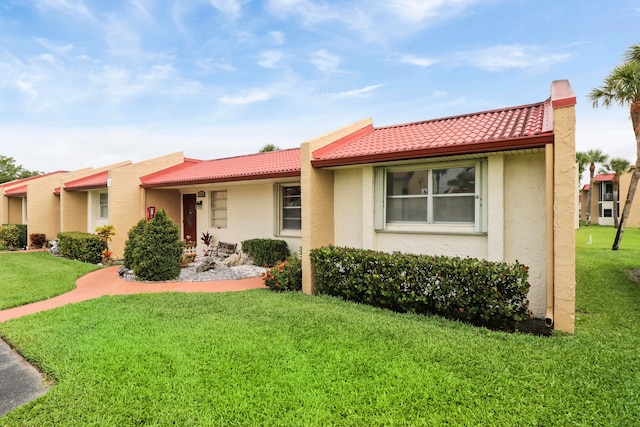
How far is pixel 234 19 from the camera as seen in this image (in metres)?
10.7

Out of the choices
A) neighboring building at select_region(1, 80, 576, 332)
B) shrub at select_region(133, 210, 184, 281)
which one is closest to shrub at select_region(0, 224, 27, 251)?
neighboring building at select_region(1, 80, 576, 332)

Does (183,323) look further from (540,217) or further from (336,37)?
(336,37)

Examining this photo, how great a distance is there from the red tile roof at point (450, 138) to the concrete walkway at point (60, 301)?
4.19 m

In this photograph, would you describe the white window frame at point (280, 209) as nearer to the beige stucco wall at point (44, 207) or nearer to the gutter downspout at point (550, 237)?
the gutter downspout at point (550, 237)

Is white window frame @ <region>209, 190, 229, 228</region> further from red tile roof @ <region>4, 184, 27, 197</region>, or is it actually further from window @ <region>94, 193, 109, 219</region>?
red tile roof @ <region>4, 184, 27, 197</region>

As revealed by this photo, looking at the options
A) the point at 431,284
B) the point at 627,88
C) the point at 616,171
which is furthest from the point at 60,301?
the point at 616,171

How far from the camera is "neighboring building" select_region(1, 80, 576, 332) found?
5164 millimetres

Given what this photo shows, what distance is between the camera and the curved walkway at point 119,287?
715 cm

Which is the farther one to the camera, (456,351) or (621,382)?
(456,351)

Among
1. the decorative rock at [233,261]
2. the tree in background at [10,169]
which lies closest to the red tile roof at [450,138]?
the decorative rock at [233,261]

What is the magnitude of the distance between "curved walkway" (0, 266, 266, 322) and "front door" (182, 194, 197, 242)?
456 centimetres

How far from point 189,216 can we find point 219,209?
79.3 inches

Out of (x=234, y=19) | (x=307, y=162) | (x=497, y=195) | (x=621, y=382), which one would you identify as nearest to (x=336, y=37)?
(x=234, y=19)

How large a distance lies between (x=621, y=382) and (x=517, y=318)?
5.12ft
